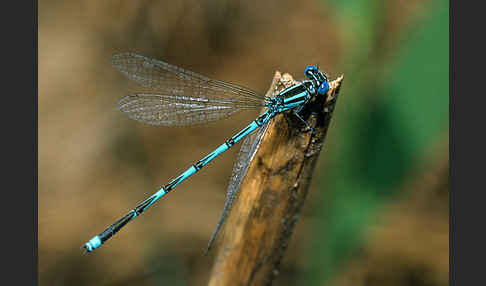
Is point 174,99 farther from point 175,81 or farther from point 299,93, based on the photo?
point 299,93

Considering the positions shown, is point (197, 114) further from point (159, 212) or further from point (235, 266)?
point (159, 212)

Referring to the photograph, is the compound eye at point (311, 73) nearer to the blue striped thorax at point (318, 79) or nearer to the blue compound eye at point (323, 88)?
the blue striped thorax at point (318, 79)

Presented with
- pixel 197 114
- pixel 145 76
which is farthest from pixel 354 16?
pixel 145 76

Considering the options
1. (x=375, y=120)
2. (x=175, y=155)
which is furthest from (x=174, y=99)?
(x=175, y=155)

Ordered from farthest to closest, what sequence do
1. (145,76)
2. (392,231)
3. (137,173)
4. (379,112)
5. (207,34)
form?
(207,34) < (137,173) < (392,231) < (145,76) < (379,112)

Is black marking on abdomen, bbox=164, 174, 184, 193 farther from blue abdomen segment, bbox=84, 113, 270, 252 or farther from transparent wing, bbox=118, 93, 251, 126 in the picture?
transparent wing, bbox=118, 93, 251, 126

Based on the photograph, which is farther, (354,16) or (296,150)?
(354,16)

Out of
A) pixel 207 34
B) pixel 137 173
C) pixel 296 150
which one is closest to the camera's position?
pixel 296 150

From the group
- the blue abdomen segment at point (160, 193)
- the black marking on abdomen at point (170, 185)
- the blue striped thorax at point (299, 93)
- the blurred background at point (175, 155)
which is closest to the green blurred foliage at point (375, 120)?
the blurred background at point (175, 155)
